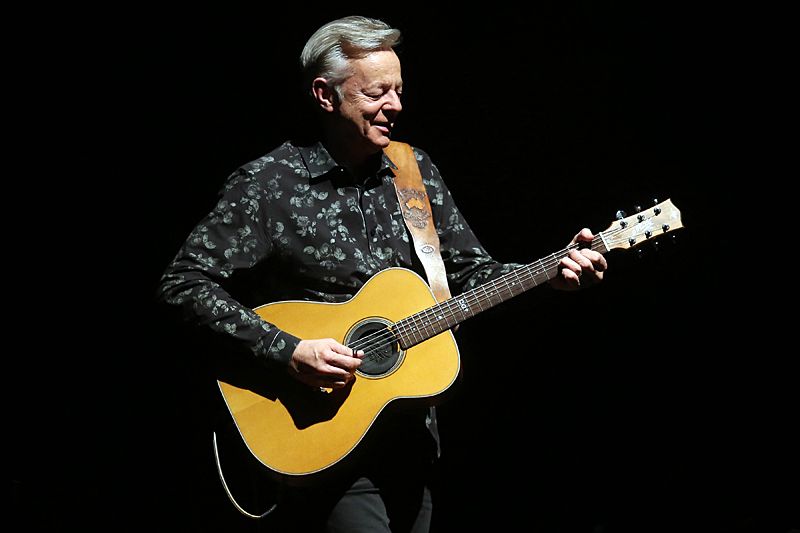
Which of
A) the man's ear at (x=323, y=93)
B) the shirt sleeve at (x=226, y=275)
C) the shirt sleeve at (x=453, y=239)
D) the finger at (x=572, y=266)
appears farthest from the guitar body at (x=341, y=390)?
the man's ear at (x=323, y=93)

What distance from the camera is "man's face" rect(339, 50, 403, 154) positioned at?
2.49 metres

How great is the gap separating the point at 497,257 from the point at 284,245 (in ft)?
4.09

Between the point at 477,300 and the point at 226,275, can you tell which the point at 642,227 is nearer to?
the point at 477,300

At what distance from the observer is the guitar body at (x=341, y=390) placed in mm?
2309

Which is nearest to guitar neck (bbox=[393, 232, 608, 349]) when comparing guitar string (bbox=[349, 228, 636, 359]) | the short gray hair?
guitar string (bbox=[349, 228, 636, 359])

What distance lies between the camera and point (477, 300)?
2.50m

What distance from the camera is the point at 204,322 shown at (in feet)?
7.69

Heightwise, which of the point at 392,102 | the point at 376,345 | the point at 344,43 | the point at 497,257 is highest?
the point at 344,43

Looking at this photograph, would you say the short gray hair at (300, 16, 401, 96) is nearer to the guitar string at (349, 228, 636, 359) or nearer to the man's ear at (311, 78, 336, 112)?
the man's ear at (311, 78, 336, 112)

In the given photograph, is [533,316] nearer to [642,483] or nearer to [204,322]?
[642,483]

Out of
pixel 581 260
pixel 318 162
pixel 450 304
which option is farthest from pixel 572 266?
pixel 318 162

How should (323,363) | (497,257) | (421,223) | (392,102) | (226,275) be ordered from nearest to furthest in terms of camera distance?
(323,363)
(226,275)
(392,102)
(421,223)
(497,257)

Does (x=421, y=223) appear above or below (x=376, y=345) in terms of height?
above

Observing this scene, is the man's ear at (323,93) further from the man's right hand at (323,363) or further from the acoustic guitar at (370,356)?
the man's right hand at (323,363)
